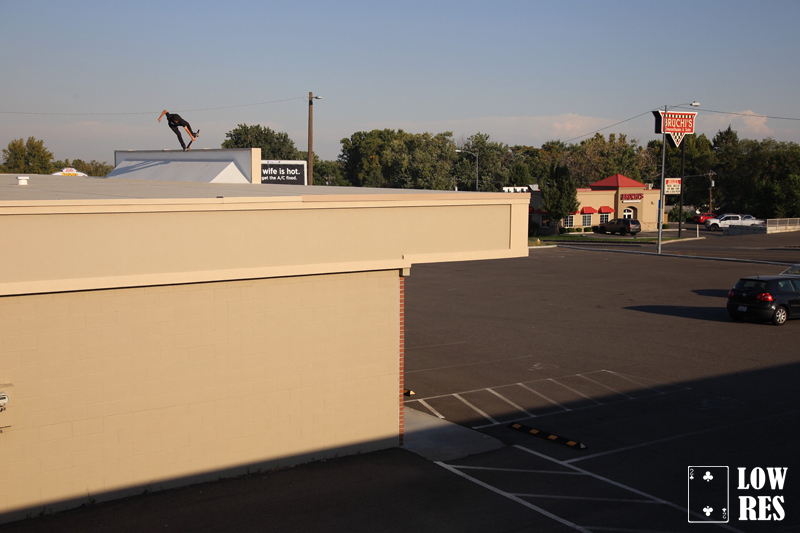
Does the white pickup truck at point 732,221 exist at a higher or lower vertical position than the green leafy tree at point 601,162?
lower

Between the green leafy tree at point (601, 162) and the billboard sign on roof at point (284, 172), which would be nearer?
the billboard sign on roof at point (284, 172)

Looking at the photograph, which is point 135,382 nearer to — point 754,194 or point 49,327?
point 49,327

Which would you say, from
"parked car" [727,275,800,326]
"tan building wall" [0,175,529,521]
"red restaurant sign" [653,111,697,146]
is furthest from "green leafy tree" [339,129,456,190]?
"tan building wall" [0,175,529,521]

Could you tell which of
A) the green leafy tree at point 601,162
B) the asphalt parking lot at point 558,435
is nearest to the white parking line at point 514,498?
the asphalt parking lot at point 558,435

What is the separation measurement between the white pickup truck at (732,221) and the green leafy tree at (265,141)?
56368mm

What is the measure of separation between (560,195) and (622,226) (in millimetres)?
7500

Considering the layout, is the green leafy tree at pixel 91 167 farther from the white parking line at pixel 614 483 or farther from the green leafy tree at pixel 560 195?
the white parking line at pixel 614 483

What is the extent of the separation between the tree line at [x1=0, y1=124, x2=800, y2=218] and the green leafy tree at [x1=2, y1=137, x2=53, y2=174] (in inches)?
4.1

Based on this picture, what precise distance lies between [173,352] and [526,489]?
5682 mm

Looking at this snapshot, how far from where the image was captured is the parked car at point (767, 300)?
2203 cm

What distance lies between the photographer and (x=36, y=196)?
34.4 ft

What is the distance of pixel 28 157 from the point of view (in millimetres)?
57062

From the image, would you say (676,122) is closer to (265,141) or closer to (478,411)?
(478,411)

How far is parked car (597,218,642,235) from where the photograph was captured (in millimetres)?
67375
